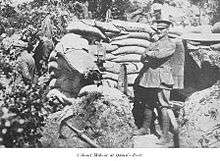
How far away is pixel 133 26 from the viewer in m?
5.36

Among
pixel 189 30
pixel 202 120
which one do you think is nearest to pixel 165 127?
pixel 202 120

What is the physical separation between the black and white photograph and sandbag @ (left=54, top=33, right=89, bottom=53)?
0.04 feet

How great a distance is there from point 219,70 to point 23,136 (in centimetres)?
262

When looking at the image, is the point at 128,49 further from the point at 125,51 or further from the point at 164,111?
the point at 164,111

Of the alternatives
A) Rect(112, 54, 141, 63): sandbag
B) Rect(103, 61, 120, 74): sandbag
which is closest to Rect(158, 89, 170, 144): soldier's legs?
Rect(112, 54, 141, 63): sandbag

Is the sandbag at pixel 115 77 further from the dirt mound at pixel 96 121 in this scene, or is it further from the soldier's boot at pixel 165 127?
the soldier's boot at pixel 165 127

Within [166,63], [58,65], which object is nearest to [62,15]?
[58,65]

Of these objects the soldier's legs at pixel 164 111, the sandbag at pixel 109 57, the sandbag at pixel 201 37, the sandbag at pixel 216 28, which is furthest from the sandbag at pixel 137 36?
the sandbag at pixel 216 28

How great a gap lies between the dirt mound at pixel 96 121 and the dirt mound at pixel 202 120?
2.26ft

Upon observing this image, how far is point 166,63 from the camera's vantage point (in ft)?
17.3

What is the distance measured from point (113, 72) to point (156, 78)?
1.82 feet

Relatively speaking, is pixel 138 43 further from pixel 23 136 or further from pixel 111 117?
pixel 23 136

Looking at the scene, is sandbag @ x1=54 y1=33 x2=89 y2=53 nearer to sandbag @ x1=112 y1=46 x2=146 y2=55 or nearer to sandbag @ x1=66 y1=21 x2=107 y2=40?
sandbag @ x1=66 y1=21 x2=107 y2=40

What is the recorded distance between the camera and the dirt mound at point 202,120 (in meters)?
5.00
